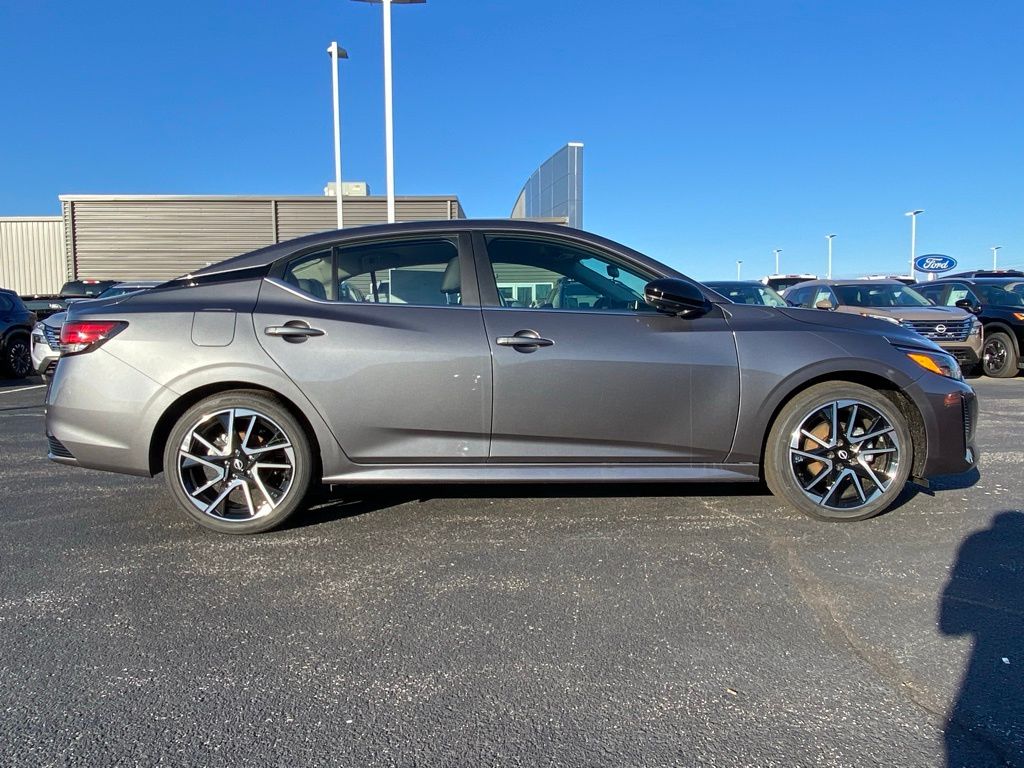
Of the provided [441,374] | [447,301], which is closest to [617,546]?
[441,374]

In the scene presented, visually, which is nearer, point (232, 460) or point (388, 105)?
point (232, 460)

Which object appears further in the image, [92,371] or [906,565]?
[92,371]

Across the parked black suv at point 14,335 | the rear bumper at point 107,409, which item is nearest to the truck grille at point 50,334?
the parked black suv at point 14,335

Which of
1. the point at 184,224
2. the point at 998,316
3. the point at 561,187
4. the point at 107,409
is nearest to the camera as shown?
the point at 107,409

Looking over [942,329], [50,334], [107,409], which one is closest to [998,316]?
[942,329]

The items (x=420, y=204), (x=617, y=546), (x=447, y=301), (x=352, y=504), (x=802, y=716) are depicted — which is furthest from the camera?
(x=420, y=204)

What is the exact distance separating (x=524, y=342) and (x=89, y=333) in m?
2.24

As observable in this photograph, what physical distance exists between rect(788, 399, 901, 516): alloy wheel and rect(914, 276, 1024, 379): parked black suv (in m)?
9.45

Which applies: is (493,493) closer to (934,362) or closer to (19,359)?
(934,362)

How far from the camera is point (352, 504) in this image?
418cm

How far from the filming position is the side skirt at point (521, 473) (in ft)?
11.8

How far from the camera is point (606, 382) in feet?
11.7

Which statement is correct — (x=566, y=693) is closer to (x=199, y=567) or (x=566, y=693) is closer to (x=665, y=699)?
(x=665, y=699)

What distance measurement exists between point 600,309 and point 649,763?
92.4 inches
